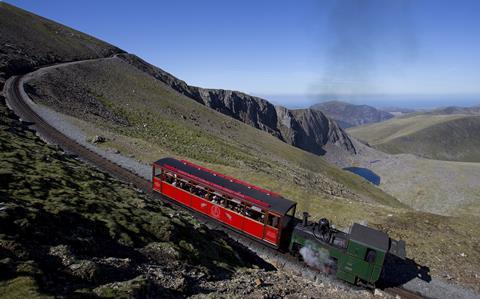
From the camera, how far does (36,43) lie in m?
91.8

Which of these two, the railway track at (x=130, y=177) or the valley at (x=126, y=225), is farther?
the railway track at (x=130, y=177)

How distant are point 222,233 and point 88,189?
9775 mm

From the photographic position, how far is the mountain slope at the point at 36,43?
2928 inches

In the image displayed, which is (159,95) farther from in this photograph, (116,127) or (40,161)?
(40,161)

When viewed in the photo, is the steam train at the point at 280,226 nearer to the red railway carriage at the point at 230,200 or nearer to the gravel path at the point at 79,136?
the red railway carriage at the point at 230,200

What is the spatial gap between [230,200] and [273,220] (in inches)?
141

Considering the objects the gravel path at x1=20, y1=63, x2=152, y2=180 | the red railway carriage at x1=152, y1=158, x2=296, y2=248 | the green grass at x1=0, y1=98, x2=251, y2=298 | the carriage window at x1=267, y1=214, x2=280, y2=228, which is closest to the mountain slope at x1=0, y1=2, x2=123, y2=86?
the gravel path at x1=20, y1=63, x2=152, y2=180

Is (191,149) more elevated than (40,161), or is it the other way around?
(40,161)

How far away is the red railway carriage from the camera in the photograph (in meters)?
21.3

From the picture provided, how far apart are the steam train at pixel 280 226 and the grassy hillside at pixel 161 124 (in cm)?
1364

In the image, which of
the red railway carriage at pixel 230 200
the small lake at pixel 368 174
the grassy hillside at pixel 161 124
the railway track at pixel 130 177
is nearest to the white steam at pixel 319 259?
the railway track at pixel 130 177

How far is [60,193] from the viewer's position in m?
17.6

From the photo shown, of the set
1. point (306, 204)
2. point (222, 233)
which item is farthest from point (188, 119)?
point (222, 233)

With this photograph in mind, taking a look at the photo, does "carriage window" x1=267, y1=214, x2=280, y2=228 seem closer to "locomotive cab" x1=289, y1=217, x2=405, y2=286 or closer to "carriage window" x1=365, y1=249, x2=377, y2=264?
"locomotive cab" x1=289, y1=217, x2=405, y2=286
